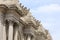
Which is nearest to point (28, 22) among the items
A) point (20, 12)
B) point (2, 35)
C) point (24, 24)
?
point (24, 24)

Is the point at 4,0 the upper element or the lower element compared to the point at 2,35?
upper

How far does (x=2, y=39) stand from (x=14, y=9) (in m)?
3.58

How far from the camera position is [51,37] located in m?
67.8

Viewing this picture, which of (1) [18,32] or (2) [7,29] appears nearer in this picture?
(2) [7,29]

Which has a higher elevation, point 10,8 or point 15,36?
point 10,8

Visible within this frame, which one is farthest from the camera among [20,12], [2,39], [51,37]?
[51,37]

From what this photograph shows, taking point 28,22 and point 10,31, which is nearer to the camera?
point 10,31

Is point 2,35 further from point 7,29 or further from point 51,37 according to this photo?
point 51,37

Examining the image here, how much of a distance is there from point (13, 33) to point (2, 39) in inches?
93.9

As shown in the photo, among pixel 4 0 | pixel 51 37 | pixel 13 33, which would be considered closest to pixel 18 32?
pixel 13 33

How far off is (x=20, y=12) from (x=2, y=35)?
4.20 metres

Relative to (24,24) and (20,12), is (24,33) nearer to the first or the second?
(24,24)

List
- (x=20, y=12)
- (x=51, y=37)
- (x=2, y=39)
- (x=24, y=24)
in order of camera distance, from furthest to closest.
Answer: (x=51, y=37), (x=24, y=24), (x=20, y=12), (x=2, y=39)

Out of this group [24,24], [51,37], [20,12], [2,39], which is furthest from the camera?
[51,37]
